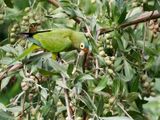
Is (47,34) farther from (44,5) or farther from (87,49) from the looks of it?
(44,5)

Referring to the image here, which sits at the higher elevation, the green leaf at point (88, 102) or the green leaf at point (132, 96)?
the green leaf at point (88, 102)

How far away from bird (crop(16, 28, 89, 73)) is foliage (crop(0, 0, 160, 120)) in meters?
0.02

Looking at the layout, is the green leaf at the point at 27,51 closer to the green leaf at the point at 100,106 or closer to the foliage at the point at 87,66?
the foliage at the point at 87,66

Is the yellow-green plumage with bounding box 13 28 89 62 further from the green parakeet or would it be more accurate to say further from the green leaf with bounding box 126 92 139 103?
the green leaf with bounding box 126 92 139 103

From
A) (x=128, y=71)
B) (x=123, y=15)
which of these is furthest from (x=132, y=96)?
(x=123, y=15)

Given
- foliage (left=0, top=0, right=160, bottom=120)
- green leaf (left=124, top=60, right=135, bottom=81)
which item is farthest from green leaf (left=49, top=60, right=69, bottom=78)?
green leaf (left=124, top=60, right=135, bottom=81)

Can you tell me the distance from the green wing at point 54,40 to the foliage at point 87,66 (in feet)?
0.10

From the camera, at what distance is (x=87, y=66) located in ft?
3.89

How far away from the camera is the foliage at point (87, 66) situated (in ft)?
3.50

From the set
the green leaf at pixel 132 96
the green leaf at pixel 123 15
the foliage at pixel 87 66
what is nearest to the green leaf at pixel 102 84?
the foliage at pixel 87 66

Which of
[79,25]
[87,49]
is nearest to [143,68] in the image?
[79,25]

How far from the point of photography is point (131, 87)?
1.29m

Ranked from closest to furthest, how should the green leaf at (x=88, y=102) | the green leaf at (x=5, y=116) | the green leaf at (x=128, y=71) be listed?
1. the green leaf at (x=88, y=102)
2. the green leaf at (x=5, y=116)
3. the green leaf at (x=128, y=71)

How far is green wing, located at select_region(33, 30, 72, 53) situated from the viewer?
1.06 m
